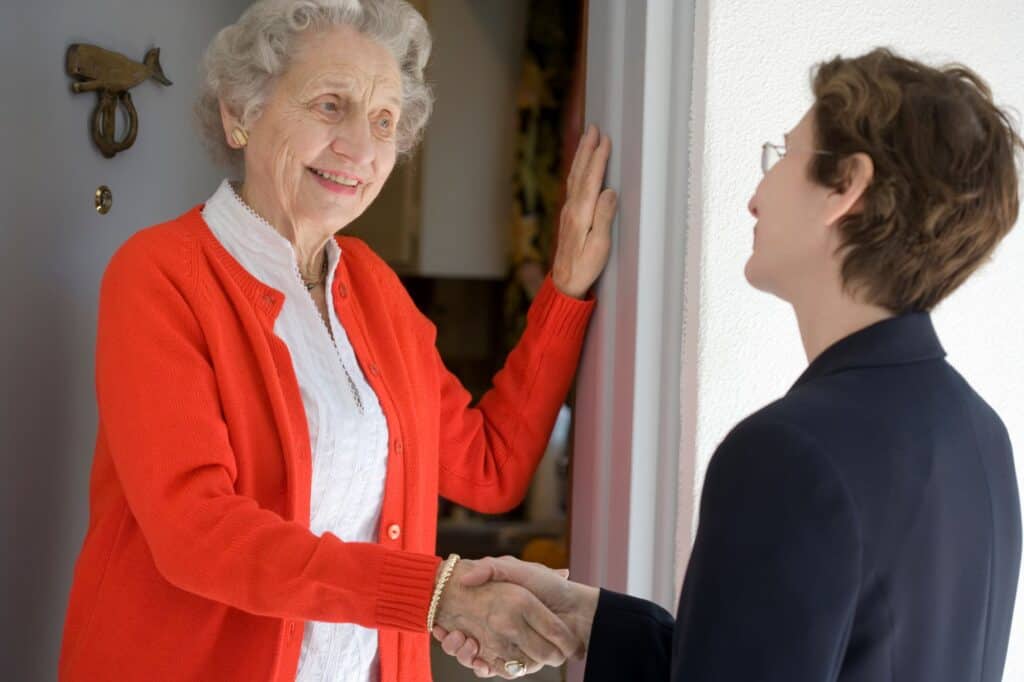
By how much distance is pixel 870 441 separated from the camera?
0.90m

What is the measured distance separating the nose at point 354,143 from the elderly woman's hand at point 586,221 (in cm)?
28

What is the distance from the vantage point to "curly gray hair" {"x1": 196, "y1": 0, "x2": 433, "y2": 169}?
59.1 inches

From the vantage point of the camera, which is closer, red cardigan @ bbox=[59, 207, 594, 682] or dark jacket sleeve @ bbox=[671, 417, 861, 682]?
dark jacket sleeve @ bbox=[671, 417, 861, 682]

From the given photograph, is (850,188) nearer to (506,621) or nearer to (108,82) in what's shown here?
(506,621)

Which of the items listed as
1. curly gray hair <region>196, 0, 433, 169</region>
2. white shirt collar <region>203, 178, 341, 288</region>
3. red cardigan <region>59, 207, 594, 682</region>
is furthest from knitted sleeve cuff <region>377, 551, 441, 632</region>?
curly gray hair <region>196, 0, 433, 169</region>

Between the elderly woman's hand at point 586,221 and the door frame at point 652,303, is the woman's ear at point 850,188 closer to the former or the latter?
the door frame at point 652,303

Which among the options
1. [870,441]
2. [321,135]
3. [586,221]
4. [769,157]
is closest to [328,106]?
[321,135]

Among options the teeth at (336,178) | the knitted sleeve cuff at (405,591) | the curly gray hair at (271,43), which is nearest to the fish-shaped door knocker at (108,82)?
the curly gray hair at (271,43)

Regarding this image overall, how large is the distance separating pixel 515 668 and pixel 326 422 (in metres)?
0.39

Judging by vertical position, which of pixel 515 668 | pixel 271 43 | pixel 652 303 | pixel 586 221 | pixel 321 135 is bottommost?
pixel 515 668

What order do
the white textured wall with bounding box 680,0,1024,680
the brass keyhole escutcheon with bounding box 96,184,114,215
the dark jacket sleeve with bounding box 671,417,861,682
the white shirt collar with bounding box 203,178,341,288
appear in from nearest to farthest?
1. the dark jacket sleeve with bounding box 671,417,861,682
2. the white textured wall with bounding box 680,0,1024,680
3. the white shirt collar with bounding box 203,178,341,288
4. the brass keyhole escutcheon with bounding box 96,184,114,215

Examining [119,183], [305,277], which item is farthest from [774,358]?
[119,183]

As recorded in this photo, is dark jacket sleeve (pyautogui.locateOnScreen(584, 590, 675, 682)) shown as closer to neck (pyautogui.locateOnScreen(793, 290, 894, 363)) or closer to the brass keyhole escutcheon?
neck (pyautogui.locateOnScreen(793, 290, 894, 363))

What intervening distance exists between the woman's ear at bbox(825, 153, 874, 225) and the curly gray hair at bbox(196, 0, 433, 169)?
2.57 feet
